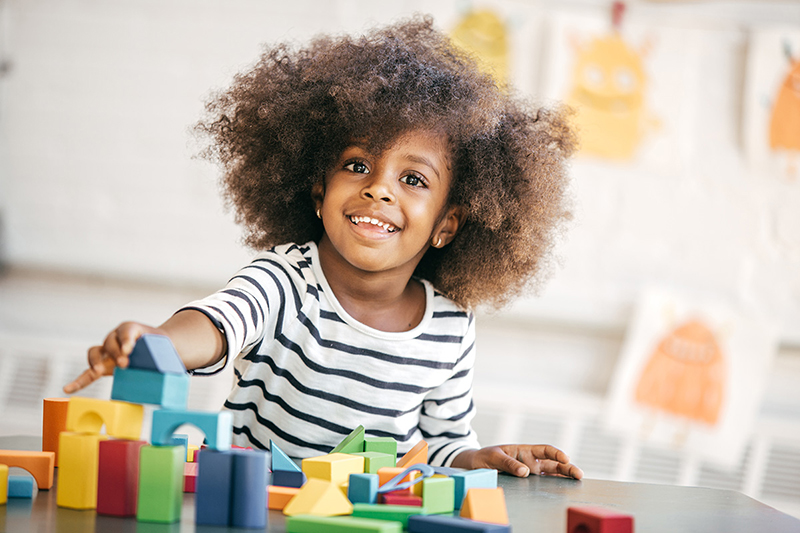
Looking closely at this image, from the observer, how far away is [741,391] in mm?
1854

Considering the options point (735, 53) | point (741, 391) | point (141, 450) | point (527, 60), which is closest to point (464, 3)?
point (527, 60)

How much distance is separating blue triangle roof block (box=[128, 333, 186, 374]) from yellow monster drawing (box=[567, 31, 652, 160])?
153 cm

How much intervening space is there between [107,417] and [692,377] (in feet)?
5.41

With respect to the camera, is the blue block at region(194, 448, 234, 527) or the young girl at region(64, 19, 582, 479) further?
the young girl at region(64, 19, 582, 479)

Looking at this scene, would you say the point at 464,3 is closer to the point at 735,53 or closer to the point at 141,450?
the point at 735,53

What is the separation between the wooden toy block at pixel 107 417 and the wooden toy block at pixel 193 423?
22mm

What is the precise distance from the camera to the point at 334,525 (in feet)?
1.59

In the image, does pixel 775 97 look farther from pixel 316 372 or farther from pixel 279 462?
pixel 279 462

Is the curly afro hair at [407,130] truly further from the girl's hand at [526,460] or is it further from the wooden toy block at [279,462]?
the wooden toy block at [279,462]

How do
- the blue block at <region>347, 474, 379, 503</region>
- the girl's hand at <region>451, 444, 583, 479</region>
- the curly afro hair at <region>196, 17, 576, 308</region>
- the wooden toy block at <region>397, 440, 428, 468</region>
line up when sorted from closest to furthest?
the blue block at <region>347, 474, 379, 503</region> < the wooden toy block at <region>397, 440, 428, 468</region> < the girl's hand at <region>451, 444, 583, 479</region> < the curly afro hair at <region>196, 17, 576, 308</region>

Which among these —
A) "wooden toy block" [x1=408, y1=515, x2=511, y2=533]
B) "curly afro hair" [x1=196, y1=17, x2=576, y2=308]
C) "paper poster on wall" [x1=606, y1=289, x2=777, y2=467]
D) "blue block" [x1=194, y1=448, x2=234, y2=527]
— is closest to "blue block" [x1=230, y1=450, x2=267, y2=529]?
"blue block" [x1=194, y1=448, x2=234, y2=527]

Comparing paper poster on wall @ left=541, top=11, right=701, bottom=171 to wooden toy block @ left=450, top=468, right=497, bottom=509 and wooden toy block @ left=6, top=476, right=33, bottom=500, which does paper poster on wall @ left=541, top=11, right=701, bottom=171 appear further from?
wooden toy block @ left=6, top=476, right=33, bottom=500

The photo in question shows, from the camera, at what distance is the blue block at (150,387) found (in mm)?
511

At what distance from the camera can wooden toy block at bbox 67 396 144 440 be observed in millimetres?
515
